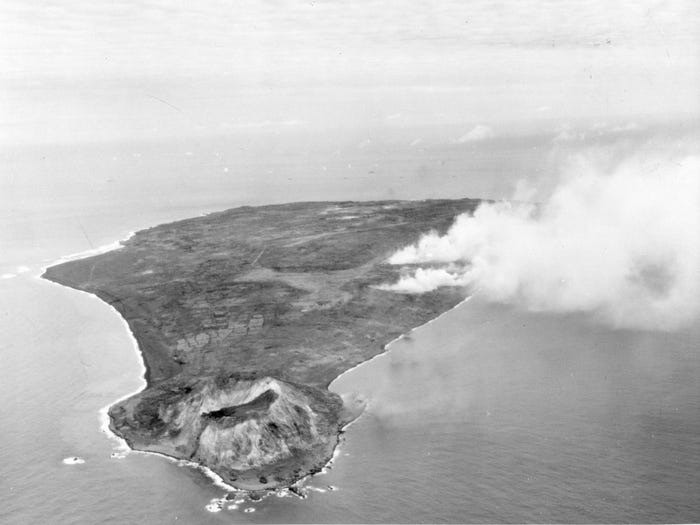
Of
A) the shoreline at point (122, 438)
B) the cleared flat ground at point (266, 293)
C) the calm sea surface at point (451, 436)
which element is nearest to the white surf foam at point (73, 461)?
the calm sea surface at point (451, 436)

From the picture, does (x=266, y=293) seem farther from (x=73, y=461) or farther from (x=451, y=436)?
(x=451, y=436)

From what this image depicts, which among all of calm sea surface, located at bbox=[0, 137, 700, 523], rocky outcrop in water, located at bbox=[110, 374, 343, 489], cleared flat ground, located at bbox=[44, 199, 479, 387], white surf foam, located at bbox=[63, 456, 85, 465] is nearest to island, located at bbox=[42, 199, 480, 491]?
rocky outcrop in water, located at bbox=[110, 374, 343, 489]

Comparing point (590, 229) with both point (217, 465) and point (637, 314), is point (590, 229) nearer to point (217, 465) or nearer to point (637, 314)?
point (637, 314)

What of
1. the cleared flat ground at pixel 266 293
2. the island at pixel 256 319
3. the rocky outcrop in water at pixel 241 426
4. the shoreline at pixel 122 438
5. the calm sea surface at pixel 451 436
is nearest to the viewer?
the calm sea surface at pixel 451 436

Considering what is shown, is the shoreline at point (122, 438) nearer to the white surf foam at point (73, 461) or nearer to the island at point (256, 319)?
the island at point (256, 319)

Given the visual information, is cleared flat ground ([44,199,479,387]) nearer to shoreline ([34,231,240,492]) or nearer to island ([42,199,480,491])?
island ([42,199,480,491])

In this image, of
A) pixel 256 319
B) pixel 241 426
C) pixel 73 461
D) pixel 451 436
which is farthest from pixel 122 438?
pixel 256 319
